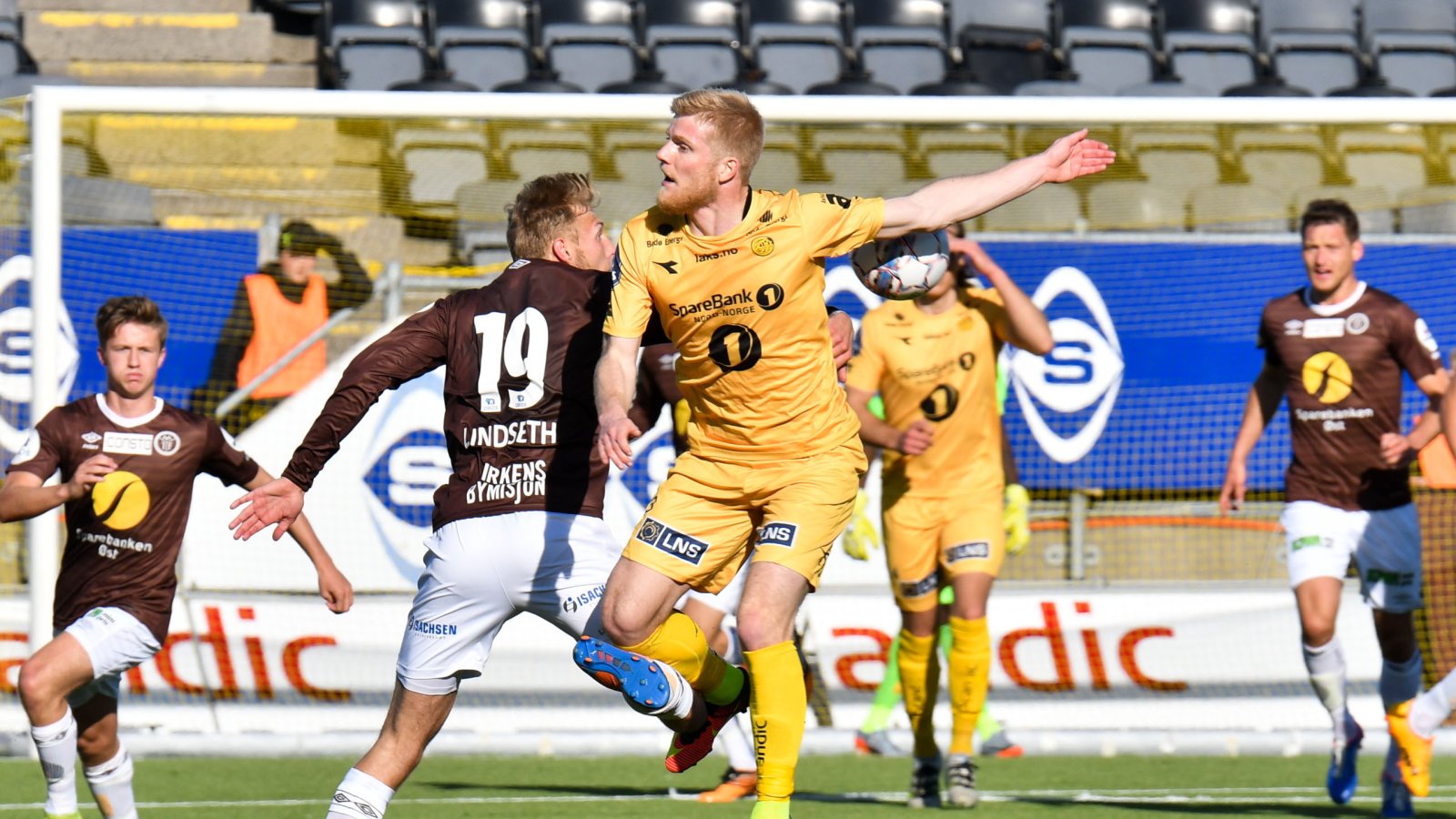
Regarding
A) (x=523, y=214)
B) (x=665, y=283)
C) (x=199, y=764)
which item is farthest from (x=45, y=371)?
(x=665, y=283)

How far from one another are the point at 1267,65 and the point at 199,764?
11191 millimetres

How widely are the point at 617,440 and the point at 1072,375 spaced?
248 inches

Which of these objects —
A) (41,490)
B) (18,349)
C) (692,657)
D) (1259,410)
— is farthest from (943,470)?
(18,349)

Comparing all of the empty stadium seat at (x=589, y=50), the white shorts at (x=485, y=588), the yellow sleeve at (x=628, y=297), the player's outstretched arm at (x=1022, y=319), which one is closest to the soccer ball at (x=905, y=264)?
the yellow sleeve at (x=628, y=297)

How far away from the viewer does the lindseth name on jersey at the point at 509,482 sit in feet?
16.9

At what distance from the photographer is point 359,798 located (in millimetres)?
4992

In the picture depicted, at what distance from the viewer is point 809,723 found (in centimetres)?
1027

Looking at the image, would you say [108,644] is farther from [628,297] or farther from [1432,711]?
[1432,711]

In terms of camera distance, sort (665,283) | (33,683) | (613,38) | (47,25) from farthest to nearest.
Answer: (613,38) < (47,25) < (33,683) < (665,283)

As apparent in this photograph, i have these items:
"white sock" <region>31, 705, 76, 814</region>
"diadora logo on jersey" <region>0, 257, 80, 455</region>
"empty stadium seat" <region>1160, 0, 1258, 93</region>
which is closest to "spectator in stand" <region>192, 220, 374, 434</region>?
"diadora logo on jersey" <region>0, 257, 80, 455</region>

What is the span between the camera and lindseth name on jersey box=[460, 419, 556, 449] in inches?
205

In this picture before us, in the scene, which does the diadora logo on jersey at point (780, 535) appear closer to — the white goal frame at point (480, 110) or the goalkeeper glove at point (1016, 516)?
the goalkeeper glove at point (1016, 516)

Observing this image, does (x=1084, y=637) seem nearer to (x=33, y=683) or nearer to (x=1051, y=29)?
(x=33, y=683)

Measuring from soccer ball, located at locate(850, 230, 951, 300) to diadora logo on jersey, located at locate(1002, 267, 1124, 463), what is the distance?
499 centimetres
